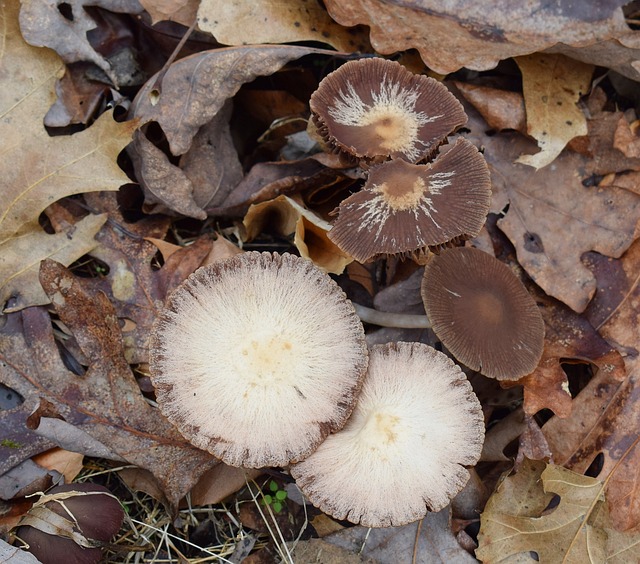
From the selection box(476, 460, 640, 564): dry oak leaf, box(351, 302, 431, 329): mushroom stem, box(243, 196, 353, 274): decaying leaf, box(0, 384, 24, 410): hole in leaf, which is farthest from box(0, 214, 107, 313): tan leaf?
box(476, 460, 640, 564): dry oak leaf

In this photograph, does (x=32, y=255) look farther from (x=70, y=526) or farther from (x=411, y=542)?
(x=411, y=542)

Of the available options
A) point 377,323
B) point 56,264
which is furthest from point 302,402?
point 56,264

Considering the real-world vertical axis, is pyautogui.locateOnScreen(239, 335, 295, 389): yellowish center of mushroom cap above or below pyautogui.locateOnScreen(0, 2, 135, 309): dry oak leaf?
below

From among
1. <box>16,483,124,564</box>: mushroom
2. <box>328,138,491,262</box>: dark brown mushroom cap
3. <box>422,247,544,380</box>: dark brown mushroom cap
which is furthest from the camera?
<box>422,247,544,380</box>: dark brown mushroom cap

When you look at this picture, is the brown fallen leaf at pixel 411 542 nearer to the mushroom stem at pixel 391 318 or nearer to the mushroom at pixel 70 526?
the mushroom stem at pixel 391 318

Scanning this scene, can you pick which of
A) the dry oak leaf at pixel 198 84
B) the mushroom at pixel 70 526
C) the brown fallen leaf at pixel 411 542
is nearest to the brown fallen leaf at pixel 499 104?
the dry oak leaf at pixel 198 84

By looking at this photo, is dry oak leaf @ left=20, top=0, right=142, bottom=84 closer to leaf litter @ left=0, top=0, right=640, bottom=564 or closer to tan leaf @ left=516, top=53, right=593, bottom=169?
leaf litter @ left=0, top=0, right=640, bottom=564
